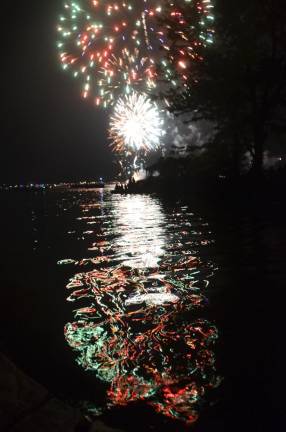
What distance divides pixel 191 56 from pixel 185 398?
2594cm

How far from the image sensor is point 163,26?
77.2ft

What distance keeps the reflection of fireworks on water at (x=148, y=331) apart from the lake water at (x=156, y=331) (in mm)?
15

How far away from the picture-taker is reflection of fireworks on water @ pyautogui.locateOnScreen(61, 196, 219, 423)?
382 cm

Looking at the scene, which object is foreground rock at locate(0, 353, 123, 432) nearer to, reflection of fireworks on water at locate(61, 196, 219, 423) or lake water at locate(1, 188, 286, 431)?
lake water at locate(1, 188, 286, 431)

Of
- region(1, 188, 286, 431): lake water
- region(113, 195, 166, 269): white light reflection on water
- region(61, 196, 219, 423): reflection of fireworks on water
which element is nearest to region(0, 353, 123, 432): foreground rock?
region(1, 188, 286, 431): lake water

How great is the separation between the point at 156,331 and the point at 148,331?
11 centimetres

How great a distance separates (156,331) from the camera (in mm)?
5137

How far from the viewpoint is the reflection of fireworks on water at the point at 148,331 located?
3.82 meters
